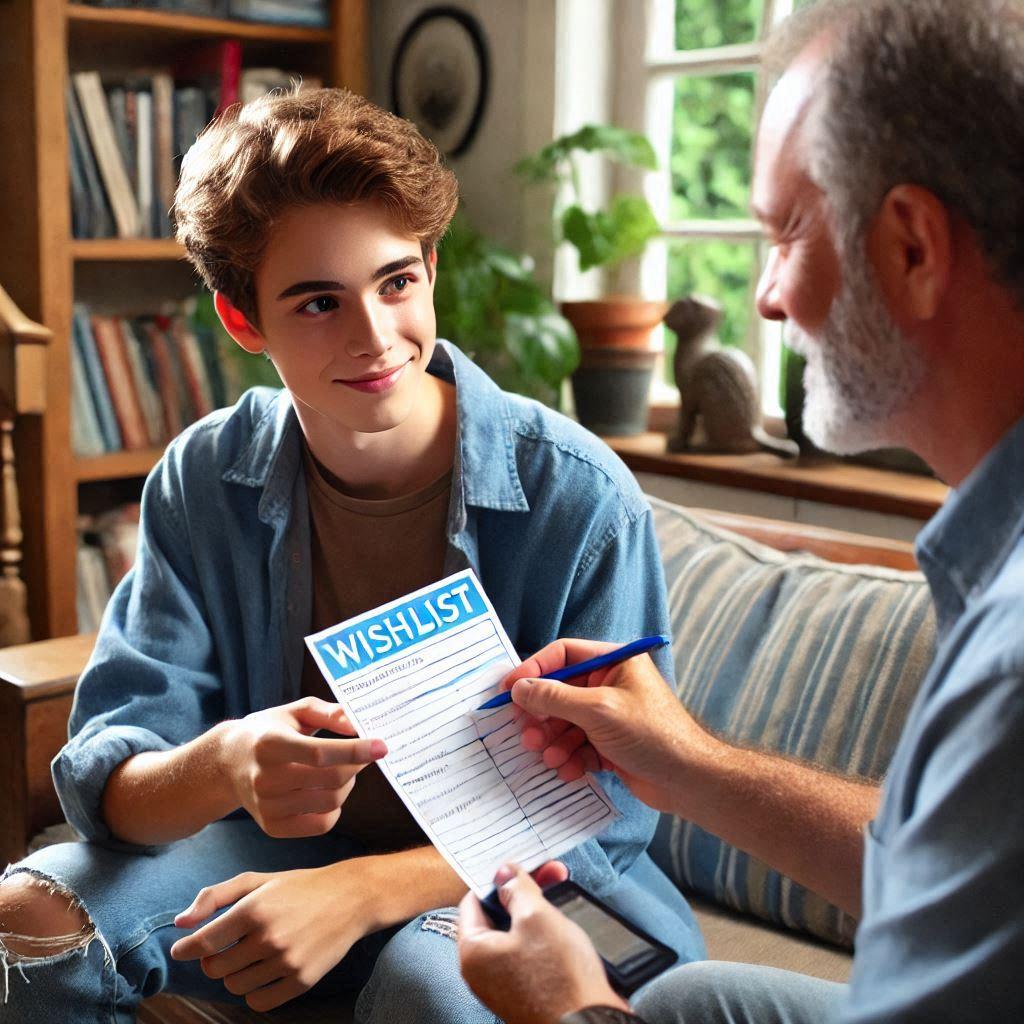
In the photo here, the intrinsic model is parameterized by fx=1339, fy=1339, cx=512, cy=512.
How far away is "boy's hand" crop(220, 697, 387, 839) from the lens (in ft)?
3.77

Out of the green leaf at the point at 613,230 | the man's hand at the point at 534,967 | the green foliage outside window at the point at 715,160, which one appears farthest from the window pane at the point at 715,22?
the man's hand at the point at 534,967

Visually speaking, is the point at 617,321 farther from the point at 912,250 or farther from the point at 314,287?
the point at 912,250

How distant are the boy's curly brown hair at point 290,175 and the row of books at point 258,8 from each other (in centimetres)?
154

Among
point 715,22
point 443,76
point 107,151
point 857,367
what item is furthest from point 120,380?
point 857,367

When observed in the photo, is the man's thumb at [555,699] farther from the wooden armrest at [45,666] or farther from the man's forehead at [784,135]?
the wooden armrest at [45,666]

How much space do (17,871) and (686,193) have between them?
2090mm

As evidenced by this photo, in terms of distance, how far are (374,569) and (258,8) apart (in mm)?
1894

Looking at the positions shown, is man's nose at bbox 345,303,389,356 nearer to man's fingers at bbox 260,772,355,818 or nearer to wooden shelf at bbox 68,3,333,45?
man's fingers at bbox 260,772,355,818

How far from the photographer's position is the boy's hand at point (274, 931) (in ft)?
3.99

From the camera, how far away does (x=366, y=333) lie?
137cm

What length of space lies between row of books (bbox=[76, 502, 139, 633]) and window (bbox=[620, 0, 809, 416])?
1275mm

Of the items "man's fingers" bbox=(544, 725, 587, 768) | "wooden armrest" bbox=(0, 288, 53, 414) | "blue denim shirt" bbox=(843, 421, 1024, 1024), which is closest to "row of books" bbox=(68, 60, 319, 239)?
"wooden armrest" bbox=(0, 288, 53, 414)

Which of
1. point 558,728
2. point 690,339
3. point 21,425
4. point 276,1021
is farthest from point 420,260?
point 21,425

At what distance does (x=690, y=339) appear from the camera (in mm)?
2576
